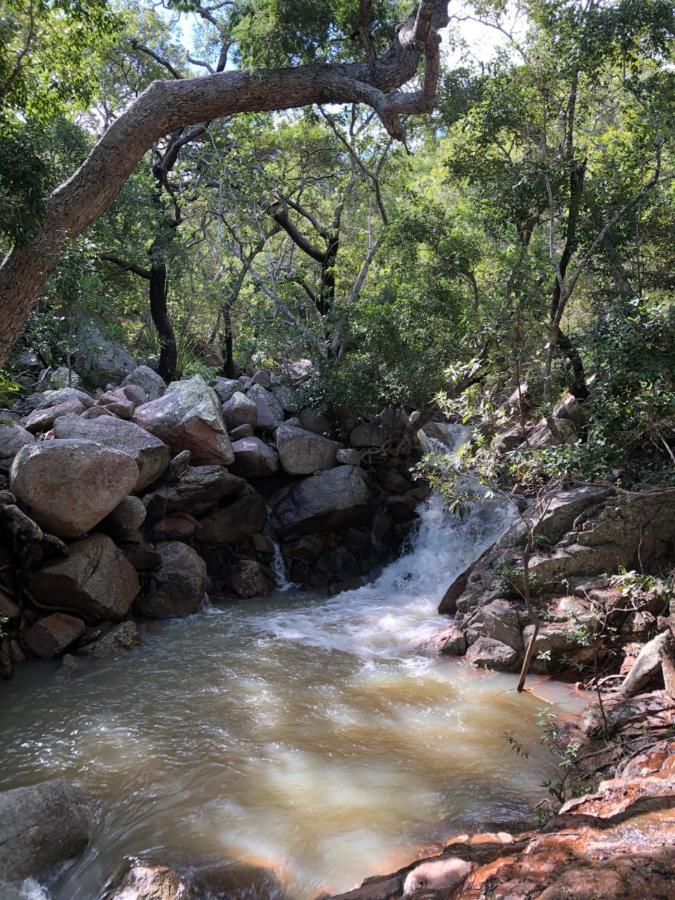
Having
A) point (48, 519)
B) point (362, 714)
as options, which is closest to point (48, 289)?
point (48, 519)

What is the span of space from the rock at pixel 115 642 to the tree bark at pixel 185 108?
3492 millimetres

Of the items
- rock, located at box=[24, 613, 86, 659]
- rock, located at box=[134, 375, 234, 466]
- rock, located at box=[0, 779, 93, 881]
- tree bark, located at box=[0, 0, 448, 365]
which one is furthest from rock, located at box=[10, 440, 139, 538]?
rock, located at box=[0, 779, 93, 881]

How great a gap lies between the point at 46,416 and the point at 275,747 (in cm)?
589

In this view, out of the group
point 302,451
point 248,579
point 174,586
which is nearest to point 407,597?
point 248,579

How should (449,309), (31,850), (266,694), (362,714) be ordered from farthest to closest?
1. (449,309)
2. (266,694)
3. (362,714)
4. (31,850)

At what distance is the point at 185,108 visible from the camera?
6062 mm

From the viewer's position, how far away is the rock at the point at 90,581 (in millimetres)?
6852

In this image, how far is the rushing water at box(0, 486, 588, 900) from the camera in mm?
3684

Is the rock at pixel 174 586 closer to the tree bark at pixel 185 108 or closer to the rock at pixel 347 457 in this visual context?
the rock at pixel 347 457

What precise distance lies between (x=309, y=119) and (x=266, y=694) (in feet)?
29.0

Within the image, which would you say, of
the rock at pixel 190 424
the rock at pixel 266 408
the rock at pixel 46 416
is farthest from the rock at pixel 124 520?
the rock at pixel 266 408

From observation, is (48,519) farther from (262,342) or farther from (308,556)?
(262,342)

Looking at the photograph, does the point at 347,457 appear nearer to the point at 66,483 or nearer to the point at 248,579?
the point at 248,579

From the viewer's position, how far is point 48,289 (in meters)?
9.21
